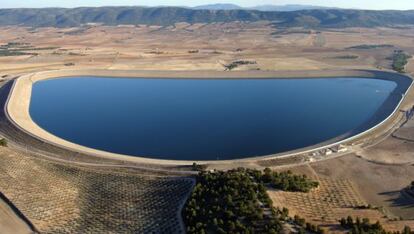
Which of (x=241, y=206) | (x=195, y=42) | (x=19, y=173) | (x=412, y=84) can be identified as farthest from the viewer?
(x=195, y=42)

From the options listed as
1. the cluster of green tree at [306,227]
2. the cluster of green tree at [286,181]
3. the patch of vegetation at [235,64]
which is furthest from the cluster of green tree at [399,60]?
the cluster of green tree at [306,227]

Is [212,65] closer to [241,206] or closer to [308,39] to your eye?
[308,39]

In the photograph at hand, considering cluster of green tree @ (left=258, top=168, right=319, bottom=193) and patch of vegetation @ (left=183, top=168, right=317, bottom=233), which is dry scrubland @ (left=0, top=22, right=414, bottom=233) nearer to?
cluster of green tree @ (left=258, top=168, right=319, bottom=193)

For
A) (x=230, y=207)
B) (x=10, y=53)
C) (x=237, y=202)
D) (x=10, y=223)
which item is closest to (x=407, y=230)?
(x=237, y=202)

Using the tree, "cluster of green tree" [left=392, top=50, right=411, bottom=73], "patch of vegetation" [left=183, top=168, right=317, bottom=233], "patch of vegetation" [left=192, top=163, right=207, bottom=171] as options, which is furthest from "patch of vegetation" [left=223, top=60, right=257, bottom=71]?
the tree

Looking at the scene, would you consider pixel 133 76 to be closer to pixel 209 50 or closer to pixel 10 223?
pixel 209 50

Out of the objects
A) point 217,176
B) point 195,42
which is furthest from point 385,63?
point 217,176
